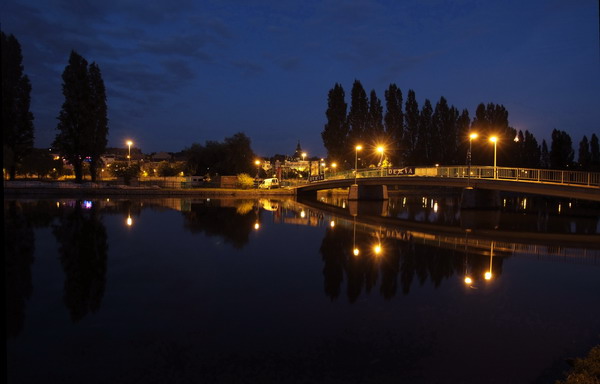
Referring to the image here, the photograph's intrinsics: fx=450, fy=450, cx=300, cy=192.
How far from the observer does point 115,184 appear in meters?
58.7

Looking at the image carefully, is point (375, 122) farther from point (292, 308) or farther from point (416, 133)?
point (292, 308)

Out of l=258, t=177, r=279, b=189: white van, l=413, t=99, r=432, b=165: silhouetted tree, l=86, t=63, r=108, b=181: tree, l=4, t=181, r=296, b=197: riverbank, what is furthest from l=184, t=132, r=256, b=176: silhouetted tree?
l=413, t=99, r=432, b=165: silhouetted tree

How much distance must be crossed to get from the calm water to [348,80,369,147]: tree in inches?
1780

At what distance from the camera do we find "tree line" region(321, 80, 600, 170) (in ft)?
213

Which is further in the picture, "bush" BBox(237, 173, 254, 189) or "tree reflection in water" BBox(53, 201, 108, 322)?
"bush" BBox(237, 173, 254, 189)

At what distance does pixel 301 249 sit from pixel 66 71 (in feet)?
150

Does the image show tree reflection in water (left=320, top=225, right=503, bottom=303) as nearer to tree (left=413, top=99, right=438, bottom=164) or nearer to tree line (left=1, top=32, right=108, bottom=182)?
tree line (left=1, top=32, right=108, bottom=182)

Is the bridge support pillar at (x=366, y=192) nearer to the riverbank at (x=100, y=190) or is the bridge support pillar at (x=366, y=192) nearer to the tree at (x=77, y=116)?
the riverbank at (x=100, y=190)

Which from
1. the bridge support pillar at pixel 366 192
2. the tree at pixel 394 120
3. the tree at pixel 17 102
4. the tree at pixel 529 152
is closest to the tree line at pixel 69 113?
the tree at pixel 17 102

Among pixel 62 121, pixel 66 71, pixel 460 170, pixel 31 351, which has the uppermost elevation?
pixel 66 71

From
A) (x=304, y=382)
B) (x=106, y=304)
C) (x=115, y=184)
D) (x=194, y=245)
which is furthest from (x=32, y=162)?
(x=304, y=382)

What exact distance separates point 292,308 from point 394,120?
61.3 m

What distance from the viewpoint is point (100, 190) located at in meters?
52.3

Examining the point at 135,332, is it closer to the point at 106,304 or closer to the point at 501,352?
the point at 106,304
